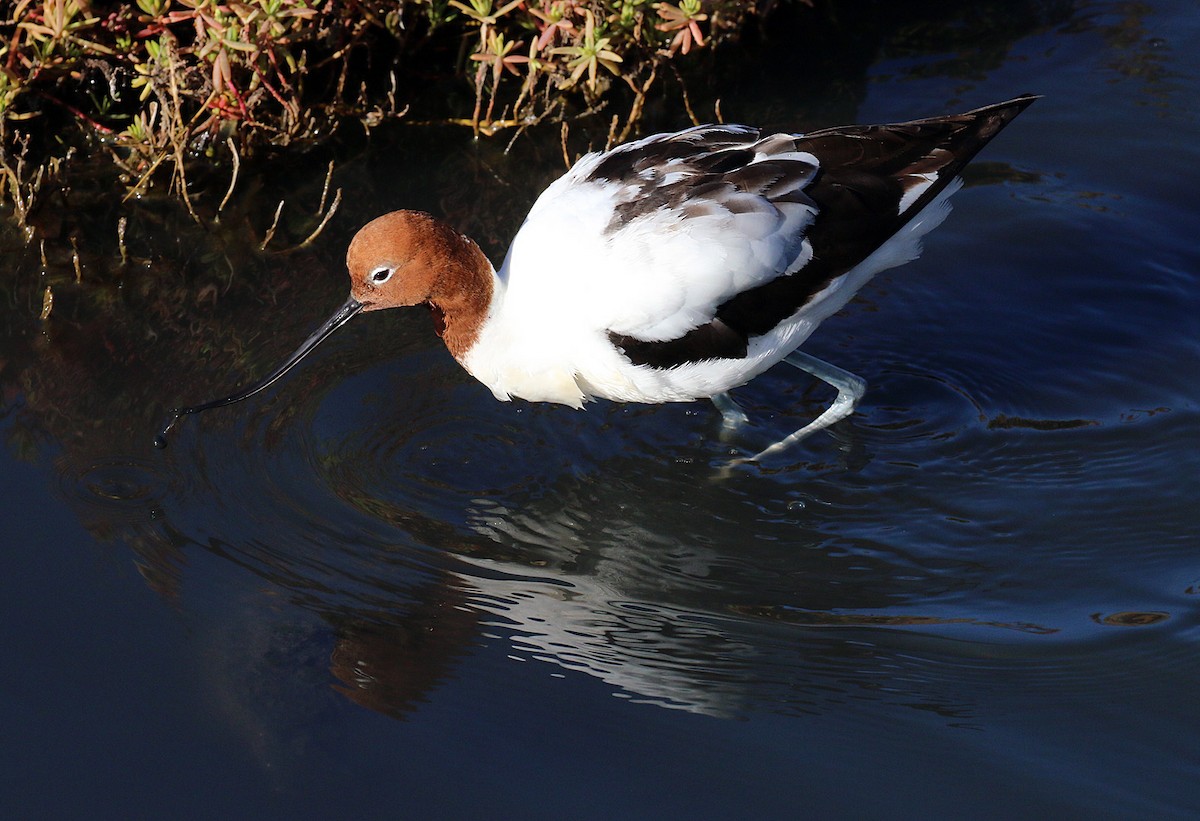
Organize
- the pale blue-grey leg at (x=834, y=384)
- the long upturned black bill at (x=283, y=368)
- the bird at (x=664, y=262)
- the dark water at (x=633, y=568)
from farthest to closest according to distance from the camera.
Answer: the pale blue-grey leg at (x=834, y=384), the long upturned black bill at (x=283, y=368), the bird at (x=664, y=262), the dark water at (x=633, y=568)

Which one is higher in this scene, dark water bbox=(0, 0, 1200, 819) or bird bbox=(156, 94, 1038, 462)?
bird bbox=(156, 94, 1038, 462)

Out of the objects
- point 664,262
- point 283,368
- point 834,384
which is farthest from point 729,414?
point 283,368

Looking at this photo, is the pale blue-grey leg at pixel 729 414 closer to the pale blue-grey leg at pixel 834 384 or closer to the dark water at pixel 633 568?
the dark water at pixel 633 568

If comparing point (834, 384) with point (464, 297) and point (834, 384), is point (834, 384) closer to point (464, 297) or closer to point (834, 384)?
point (834, 384)

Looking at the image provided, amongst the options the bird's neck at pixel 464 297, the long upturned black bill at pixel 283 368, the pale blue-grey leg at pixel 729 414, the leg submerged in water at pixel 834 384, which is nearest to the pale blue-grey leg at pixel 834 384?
the leg submerged in water at pixel 834 384

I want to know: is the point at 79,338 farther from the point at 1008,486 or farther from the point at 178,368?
the point at 1008,486

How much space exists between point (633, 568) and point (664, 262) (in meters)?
0.94

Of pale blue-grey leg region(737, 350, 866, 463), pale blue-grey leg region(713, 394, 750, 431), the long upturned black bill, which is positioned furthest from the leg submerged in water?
the long upturned black bill

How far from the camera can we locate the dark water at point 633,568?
10.4 ft

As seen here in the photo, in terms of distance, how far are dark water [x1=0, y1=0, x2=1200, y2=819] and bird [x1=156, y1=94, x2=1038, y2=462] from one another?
34cm

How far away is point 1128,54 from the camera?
620cm

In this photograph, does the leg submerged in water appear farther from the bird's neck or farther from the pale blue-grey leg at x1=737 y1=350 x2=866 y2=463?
A: the bird's neck

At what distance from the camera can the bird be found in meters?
3.97

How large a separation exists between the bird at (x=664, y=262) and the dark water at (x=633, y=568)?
13.6 inches
